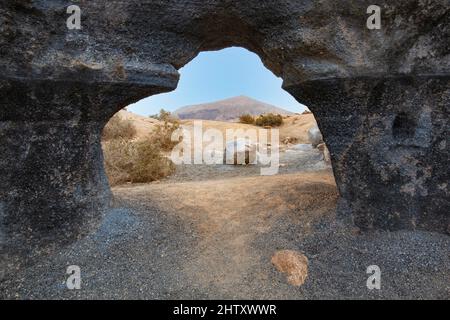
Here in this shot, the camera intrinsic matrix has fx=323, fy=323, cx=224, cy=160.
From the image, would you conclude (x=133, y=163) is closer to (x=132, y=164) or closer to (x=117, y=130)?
(x=132, y=164)

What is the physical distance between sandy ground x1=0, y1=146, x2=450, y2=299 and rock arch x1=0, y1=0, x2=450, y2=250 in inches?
9.5

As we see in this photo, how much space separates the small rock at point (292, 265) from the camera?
2.85 meters

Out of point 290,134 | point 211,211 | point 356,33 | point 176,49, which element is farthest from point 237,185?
point 290,134

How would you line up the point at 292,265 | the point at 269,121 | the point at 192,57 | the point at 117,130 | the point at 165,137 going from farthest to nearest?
the point at 269,121, the point at 117,130, the point at 165,137, the point at 192,57, the point at 292,265

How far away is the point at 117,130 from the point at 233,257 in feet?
30.0

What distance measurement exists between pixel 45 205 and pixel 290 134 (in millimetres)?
11861

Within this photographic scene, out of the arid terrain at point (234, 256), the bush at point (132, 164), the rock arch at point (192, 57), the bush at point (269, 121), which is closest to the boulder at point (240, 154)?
the bush at point (132, 164)

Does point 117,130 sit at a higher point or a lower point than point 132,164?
higher

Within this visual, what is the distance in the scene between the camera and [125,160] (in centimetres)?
718

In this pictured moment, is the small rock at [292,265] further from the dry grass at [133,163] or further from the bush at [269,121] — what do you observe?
the bush at [269,121]

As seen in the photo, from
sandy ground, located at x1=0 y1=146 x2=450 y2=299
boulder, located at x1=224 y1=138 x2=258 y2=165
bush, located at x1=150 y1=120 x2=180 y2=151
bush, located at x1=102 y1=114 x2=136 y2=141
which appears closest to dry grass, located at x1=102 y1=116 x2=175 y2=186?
boulder, located at x1=224 y1=138 x2=258 y2=165

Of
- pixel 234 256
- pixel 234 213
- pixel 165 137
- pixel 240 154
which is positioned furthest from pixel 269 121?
pixel 234 256

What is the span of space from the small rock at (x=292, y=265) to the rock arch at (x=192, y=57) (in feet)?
2.66

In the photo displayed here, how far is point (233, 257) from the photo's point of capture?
3162 mm
